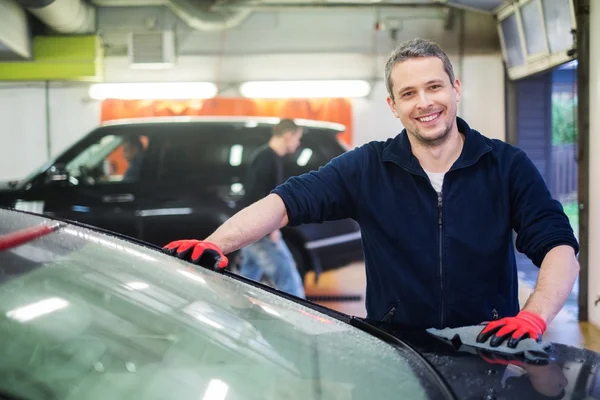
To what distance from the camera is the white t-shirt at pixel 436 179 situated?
1798 millimetres

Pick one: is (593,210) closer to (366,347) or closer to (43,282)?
(366,347)

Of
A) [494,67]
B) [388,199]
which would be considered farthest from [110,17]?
[388,199]

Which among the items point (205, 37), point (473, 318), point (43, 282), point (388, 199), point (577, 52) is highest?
point (205, 37)

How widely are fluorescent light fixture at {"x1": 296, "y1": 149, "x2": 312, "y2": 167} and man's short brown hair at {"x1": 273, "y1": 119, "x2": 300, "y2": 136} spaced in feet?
0.71

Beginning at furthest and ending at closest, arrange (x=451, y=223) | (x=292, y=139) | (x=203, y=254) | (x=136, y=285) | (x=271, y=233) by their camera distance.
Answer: (x=292, y=139) < (x=271, y=233) < (x=451, y=223) < (x=203, y=254) < (x=136, y=285)

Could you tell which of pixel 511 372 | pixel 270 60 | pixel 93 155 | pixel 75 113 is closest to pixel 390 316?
pixel 511 372

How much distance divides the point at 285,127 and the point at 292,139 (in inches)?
5.2

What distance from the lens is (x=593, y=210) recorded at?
512cm

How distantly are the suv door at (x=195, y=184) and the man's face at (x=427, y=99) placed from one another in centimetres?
407

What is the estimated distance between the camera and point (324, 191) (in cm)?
186

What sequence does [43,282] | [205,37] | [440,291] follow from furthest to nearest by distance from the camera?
[205,37] < [440,291] < [43,282]

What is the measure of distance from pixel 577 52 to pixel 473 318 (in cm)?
398

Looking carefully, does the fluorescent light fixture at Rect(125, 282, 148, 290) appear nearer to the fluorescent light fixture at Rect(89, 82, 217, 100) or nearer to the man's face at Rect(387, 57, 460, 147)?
the man's face at Rect(387, 57, 460, 147)

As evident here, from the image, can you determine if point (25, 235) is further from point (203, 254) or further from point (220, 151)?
point (220, 151)
